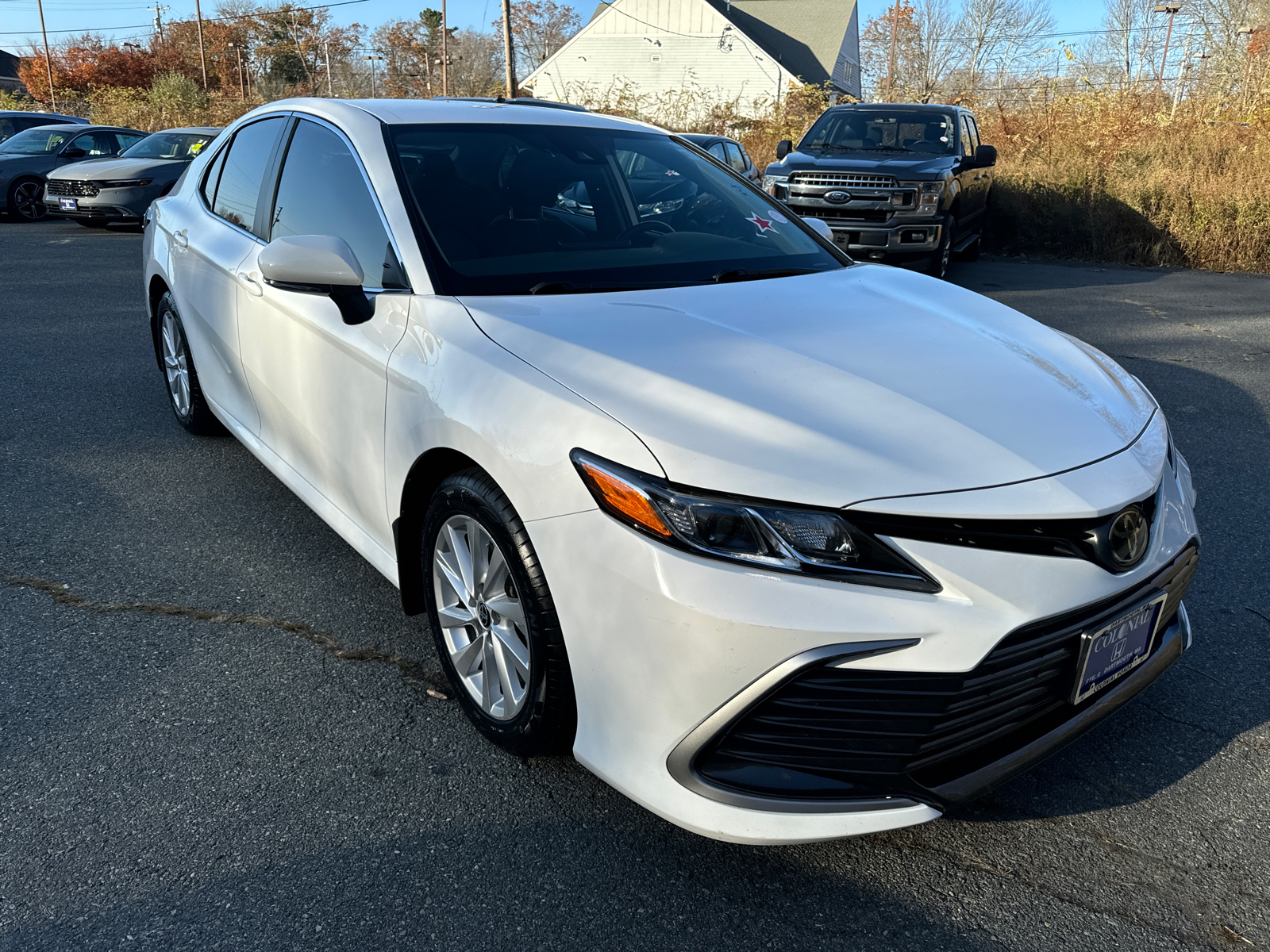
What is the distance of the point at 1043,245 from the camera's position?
1286 cm

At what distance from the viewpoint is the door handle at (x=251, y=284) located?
3338 mm

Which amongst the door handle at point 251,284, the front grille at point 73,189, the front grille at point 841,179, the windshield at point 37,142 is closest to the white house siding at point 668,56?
the windshield at point 37,142

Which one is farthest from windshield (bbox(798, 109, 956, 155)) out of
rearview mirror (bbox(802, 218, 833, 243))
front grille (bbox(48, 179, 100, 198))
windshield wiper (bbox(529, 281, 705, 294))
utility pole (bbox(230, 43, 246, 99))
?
utility pole (bbox(230, 43, 246, 99))

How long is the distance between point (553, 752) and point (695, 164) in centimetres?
238

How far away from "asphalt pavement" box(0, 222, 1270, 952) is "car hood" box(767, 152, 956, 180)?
6484 millimetres

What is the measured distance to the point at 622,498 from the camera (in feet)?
6.14

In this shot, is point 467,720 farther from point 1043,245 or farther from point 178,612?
point 1043,245

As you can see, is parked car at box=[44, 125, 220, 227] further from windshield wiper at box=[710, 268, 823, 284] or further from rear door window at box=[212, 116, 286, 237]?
windshield wiper at box=[710, 268, 823, 284]

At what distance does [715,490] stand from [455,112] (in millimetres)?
2143

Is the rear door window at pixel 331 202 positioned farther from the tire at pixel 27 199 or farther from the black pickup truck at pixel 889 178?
the tire at pixel 27 199

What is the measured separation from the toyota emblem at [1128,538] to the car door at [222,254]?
2.96 m

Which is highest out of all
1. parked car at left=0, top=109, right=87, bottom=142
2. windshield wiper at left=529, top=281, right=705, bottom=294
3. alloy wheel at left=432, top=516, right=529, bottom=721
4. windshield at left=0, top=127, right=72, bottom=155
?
parked car at left=0, top=109, right=87, bottom=142

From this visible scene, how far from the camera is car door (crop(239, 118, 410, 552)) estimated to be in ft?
8.76

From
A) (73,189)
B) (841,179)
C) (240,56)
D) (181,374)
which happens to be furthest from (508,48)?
(240,56)
